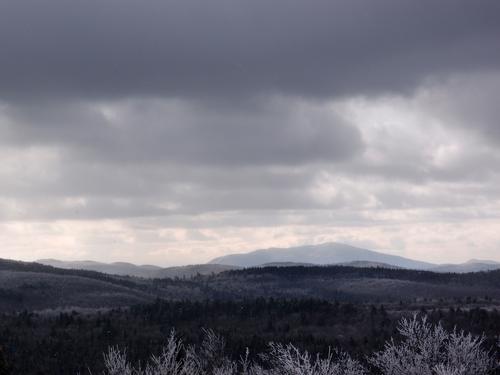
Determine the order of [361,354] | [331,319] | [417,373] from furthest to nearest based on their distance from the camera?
[331,319] → [361,354] → [417,373]

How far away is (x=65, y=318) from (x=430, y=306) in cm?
8382

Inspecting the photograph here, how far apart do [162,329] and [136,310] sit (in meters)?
25.0

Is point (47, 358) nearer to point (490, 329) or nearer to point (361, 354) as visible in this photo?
point (361, 354)

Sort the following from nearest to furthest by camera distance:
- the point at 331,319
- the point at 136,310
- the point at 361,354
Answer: the point at 361,354, the point at 331,319, the point at 136,310

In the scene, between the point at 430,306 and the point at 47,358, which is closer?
the point at 47,358

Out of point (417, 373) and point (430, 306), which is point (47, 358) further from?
point (430, 306)

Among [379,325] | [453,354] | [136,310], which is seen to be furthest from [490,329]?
[136,310]

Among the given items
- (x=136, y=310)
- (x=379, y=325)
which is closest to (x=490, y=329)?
(x=379, y=325)

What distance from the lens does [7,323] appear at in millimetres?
143125

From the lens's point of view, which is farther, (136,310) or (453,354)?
(136,310)

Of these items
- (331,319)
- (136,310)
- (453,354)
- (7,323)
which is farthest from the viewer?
(136,310)

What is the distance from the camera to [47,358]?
4592 inches

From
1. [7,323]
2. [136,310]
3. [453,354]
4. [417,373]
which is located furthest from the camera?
[136,310]

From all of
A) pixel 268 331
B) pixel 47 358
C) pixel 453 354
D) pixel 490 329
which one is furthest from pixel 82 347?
pixel 453 354
